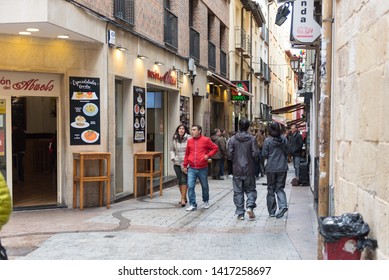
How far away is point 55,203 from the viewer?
10547mm

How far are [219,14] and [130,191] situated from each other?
13124 millimetres

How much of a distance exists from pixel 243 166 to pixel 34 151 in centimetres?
688

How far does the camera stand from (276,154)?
9.61 m

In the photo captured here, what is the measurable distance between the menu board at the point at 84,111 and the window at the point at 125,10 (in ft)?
6.26

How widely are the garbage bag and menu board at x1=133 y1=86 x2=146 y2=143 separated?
898 centimetres

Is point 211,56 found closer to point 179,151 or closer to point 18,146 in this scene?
point 179,151

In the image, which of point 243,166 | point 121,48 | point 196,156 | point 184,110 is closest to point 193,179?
point 196,156

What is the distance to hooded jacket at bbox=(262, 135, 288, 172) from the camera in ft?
31.5

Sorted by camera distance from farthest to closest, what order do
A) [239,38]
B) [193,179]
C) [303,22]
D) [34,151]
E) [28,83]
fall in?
[239,38] < [34,151] < [193,179] < [28,83] < [303,22]

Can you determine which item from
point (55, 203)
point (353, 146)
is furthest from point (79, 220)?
point (353, 146)

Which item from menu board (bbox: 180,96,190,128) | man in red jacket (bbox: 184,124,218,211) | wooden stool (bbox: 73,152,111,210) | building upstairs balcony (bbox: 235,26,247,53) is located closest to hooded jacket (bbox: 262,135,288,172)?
man in red jacket (bbox: 184,124,218,211)

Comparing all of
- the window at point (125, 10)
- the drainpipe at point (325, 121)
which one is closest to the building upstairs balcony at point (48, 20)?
the window at point (125, 10)

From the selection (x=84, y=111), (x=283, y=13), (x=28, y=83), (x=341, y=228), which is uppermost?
(x=283, y=13)

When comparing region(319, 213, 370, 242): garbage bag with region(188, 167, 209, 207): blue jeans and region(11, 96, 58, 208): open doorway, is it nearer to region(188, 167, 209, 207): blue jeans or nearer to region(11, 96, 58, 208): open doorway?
region(188, 167, 209, 207): blue jeans
